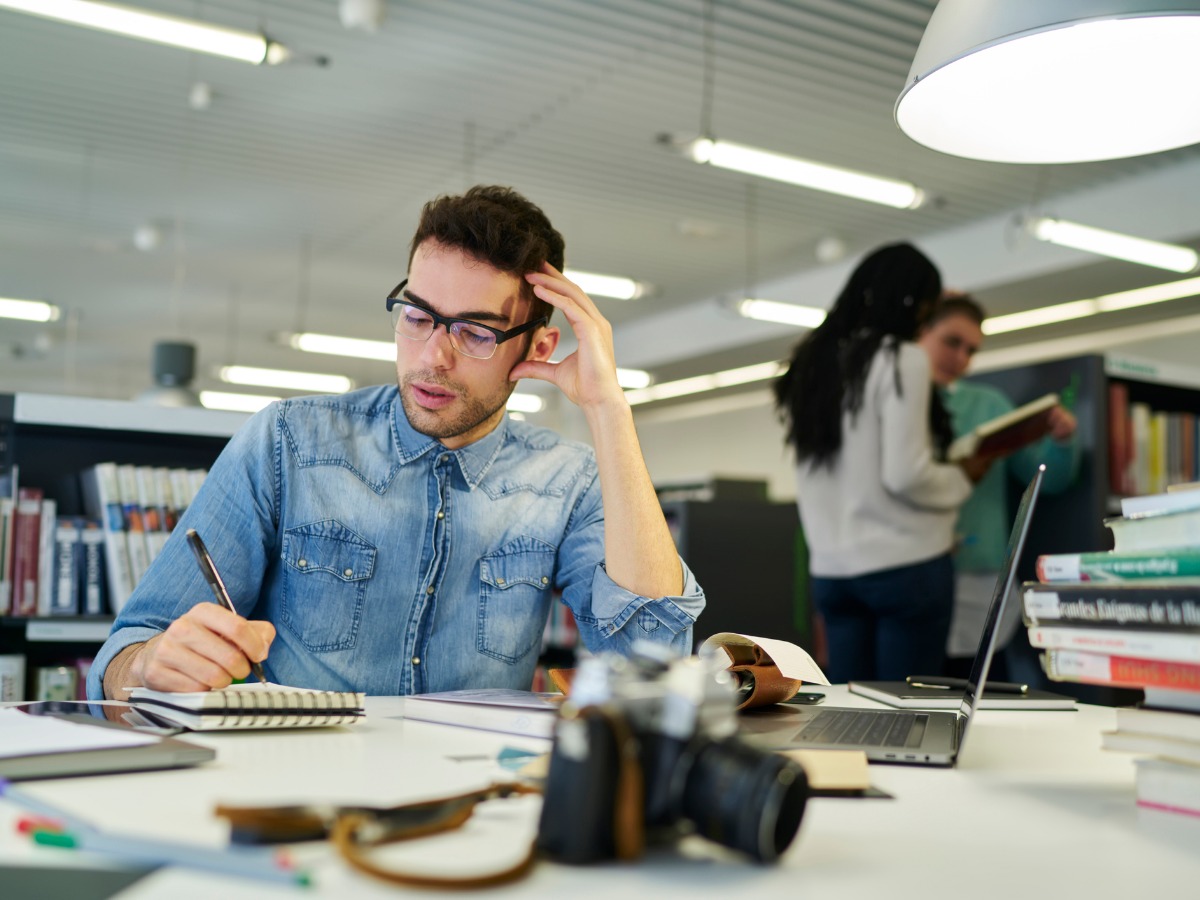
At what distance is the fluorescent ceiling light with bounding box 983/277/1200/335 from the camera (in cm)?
756

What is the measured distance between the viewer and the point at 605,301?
9742 millimetres

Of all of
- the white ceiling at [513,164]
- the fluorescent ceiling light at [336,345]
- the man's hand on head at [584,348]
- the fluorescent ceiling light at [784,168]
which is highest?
the white ceiling at [513,164]

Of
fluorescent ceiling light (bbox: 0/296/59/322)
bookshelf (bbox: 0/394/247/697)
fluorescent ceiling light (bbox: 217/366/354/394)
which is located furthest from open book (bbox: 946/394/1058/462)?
fluorescent ceiling light (bbox: 0/296/59/322)

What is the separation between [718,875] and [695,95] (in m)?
5.66

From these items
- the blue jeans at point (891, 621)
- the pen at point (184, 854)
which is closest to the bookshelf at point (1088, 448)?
the blue jeans at point (891, 621)

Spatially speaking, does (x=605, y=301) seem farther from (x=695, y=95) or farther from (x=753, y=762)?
(x=753, y=762)

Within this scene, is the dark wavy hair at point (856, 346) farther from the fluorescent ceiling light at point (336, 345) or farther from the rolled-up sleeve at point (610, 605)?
the fluorescent ceiling light at point (336, 345)

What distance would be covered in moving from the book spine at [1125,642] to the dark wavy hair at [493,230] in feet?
2.87

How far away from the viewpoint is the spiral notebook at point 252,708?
98 centimetres

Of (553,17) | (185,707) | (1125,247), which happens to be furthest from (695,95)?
(185,707)

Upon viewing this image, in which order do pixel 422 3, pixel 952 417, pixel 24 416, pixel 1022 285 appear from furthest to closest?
1. pixel 1022 285
2. pixel 422 3
3. pixel 952 417
4. pixel 24 416

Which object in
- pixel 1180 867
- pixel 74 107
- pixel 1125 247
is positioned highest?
pixel 74 107

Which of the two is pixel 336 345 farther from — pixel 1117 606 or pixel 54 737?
pixel 1117 606

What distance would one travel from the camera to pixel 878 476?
270 centimetres
